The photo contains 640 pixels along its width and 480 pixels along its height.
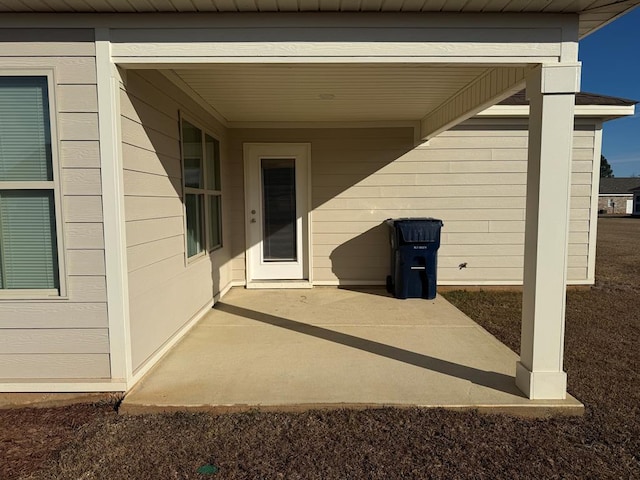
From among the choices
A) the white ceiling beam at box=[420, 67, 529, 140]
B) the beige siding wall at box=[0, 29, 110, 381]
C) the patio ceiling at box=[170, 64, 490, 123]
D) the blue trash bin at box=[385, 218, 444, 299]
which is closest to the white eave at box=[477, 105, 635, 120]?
the white ceiling beam at box=[420, 67, 529, 140]

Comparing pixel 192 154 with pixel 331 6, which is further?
pixel 192 154

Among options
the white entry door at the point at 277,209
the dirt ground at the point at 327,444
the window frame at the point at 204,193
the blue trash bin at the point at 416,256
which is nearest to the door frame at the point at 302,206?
the white entry door at the point at 277,209

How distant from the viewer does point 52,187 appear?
2.68 meters

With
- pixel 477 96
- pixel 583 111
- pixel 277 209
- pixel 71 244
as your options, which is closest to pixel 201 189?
pixel 277 209

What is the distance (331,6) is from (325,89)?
1.56 m

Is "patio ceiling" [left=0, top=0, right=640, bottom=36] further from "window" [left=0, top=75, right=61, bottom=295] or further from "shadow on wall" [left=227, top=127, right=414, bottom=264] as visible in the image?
"shadow on wall" [left=227, top=127, right=414, bottom=264]

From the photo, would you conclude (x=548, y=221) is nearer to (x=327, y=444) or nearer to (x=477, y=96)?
(x=477, y=96)

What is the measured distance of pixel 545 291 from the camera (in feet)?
8.82

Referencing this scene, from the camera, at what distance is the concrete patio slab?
265 cm

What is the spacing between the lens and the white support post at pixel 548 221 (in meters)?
2.60

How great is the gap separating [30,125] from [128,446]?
214 centimetres

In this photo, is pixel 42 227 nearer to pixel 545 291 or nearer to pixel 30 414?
pixel 30 414

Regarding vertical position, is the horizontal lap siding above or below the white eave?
below

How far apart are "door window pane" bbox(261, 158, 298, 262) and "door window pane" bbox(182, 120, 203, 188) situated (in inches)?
62.8
